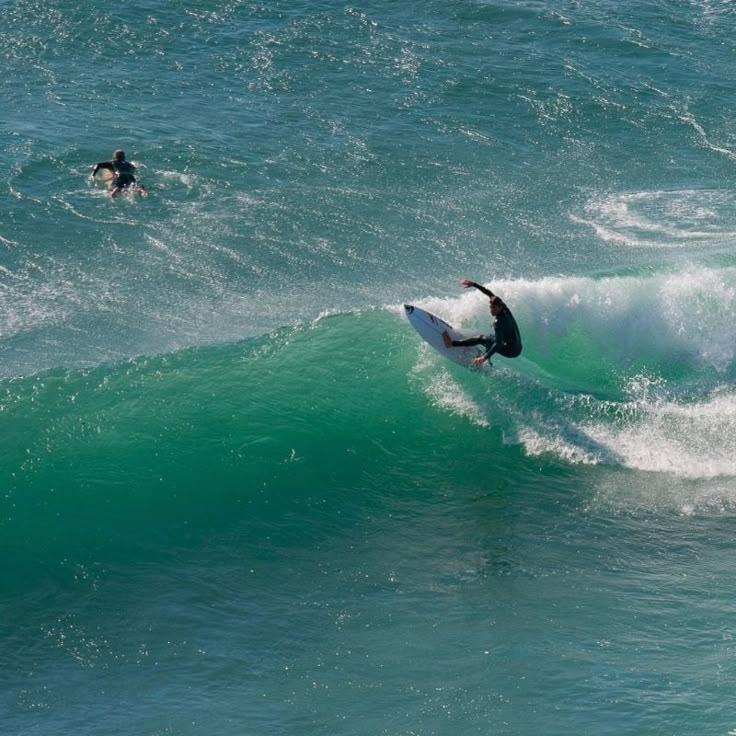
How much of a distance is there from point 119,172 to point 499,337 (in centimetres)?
1072

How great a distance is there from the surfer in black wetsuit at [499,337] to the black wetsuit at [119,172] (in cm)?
983

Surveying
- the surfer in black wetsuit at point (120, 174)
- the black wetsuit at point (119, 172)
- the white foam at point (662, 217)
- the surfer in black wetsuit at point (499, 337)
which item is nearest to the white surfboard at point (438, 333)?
the surfer in black wetsuit at point (499, 337)

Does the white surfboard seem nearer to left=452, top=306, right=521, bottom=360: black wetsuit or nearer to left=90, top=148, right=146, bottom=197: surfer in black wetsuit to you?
left=452, top=306, right=521, bottom=360: black wetsuit

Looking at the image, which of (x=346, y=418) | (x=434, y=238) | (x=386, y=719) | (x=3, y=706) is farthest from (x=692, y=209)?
(x=3, y=706)

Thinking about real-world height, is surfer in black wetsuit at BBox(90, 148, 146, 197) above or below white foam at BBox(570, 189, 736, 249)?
below

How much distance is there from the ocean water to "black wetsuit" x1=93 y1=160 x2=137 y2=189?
0.55 m

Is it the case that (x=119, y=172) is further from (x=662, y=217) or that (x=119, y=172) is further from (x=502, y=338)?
(x=662, y=217)

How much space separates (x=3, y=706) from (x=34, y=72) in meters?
20.7

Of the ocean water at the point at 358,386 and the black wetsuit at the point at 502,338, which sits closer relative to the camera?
the ocean water at the point at 358,386

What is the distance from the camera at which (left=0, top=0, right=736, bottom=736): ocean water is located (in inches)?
523

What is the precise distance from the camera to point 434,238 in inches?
931

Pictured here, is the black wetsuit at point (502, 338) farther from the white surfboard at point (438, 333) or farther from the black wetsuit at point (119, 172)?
the black wetsuit at point (119, 172)

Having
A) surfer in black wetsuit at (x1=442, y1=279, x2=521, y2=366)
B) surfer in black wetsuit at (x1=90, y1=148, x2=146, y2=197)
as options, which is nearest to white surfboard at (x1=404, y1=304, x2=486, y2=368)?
surfer in black wetsuit at (x1=442, y1=279, x2=521, y2=366)

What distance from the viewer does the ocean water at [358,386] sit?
1328cm
